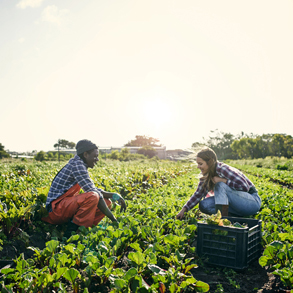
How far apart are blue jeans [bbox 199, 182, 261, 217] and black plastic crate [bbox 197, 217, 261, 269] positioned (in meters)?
0.63

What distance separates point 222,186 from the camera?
3553 millimetres

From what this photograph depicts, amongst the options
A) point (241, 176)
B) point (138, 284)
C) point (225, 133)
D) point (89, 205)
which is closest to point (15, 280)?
point (138, 284)

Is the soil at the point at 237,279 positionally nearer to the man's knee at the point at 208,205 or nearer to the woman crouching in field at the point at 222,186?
the woman crouching in field at the point at 222,186

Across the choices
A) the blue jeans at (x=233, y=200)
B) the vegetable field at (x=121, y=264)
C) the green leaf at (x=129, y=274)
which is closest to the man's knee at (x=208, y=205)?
the blue jeans at (x=233, y=200)

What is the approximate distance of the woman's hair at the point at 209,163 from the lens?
11.7 feet

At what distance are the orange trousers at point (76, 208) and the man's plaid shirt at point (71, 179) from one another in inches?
2.6

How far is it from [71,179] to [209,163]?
1915mm

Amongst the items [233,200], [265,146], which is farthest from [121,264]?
[265,146]

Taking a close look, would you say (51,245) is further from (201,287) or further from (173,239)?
(201,287)

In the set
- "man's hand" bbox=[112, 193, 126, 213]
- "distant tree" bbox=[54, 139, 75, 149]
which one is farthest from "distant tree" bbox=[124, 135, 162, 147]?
"man's hand" bbox=[112, 193, 126, 213]

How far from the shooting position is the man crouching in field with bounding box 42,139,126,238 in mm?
3674

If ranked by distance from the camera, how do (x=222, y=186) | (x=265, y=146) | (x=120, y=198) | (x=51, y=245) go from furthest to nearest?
(x=265, y=146) < (x=120, y=198) < (x=222, y=186) < (x=51, y=245)

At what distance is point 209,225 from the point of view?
2779 mm

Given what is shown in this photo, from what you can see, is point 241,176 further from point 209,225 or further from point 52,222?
point 52,222
